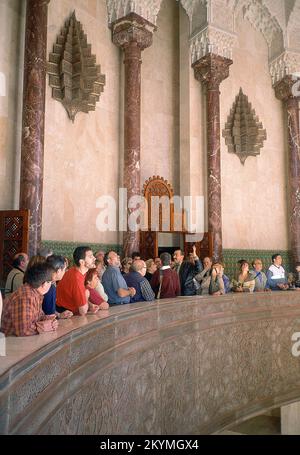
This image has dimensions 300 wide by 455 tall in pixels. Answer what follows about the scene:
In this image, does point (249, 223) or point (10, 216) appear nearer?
point (10, 216)

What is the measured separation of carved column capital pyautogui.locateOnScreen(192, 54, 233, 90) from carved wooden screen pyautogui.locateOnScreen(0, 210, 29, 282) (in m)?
7.25

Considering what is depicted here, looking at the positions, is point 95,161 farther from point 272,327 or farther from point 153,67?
point 272,327

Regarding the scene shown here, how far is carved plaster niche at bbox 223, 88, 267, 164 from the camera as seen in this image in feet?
41.1

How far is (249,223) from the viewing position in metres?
12.7

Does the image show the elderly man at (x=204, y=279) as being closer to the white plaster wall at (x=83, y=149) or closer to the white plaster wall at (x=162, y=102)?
the white plaster wall at (x=83, y=149)

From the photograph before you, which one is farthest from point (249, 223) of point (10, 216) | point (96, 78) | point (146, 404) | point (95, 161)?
point (146, 404)

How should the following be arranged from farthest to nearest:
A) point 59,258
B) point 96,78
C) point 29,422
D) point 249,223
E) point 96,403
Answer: point 249,223 < point 96,78 < point 59,258 < point 96,403 < point 29,422

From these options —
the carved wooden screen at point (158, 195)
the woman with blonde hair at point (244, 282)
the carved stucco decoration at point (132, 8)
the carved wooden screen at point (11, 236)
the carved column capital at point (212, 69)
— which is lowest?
the woman with blonde hair at point (244, 282)

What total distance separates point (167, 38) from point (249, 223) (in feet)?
20.6

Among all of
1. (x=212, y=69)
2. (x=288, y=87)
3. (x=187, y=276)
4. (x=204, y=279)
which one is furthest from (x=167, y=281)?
(x=288, y=87)

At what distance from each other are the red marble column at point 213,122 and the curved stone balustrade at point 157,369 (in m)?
4.88

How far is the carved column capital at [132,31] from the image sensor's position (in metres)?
9.93

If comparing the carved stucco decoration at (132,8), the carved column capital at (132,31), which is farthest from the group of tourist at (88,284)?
the carved stucco decoration at (132,8)

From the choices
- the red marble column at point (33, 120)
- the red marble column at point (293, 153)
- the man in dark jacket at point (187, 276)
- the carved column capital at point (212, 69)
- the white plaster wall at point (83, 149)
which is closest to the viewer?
the man in dark jacket at point (187, 276)
